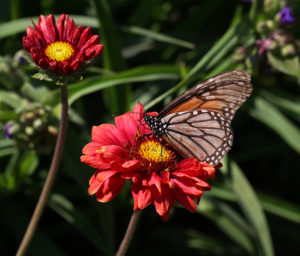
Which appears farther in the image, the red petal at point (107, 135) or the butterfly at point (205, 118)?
the butterfly at point (205, 118)

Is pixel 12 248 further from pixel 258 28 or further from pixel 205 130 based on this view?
pixel 258 28

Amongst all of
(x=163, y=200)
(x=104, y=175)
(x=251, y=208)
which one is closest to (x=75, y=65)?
(x=104, y=175)

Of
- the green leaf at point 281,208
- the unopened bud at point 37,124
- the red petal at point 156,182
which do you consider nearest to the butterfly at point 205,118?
the red petal at point 156,182

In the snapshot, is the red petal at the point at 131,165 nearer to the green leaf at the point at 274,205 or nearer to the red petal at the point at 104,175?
the red petal at the point at 104,175

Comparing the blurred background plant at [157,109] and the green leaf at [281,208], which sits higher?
the blurred background plant at [157,109]

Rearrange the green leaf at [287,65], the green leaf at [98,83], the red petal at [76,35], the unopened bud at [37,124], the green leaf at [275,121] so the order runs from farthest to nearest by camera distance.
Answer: the green leaf at [275,121] → the green leaf at [287,65] → the green leaf at [98,83] → the unopened bud at [37,124] → the red petal at [76,35]

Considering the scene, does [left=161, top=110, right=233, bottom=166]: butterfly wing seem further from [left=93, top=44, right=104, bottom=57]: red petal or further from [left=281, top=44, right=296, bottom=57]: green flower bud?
[left=281, top=44, right=296, bottom=57]: green flower bud

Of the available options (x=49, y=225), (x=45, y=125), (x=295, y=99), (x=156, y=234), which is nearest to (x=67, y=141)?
(x=45, y=125)
